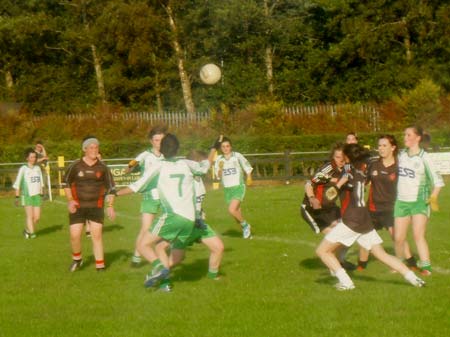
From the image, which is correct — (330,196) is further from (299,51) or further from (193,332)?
(299,51)

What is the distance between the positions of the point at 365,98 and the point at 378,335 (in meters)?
41.8

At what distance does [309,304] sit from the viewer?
10.1m

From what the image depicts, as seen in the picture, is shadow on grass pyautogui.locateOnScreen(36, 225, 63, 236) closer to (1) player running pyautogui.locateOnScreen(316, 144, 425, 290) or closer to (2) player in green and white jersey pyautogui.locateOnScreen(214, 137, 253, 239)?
(2) player in green and white jersey pyautogui.locateOnScreen(214, 137, 253, 239)

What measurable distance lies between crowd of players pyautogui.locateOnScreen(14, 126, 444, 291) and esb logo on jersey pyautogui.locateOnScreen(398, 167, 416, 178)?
0.01 meters

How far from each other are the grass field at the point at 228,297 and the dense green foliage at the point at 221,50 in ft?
105

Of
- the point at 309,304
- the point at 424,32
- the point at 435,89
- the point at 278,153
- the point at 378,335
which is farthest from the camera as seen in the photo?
the point at 424,32

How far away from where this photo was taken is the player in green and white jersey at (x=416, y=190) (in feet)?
38.7

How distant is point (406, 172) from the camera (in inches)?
469

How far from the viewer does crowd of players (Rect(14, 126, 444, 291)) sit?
428 inches

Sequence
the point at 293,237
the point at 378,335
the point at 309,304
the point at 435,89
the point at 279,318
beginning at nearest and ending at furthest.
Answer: the point at 378,335 < the point at 279,318 < the point at 309,304 < the point at 293,237 < the point at 435,89

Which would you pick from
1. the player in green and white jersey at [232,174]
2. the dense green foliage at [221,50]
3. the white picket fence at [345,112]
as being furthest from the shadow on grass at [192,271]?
the dense green foliage at [221,50]

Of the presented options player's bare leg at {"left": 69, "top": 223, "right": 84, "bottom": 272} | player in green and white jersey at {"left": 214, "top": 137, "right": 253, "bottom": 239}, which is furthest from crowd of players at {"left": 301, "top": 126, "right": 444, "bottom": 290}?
player in green and white jersey at {"left": 214, "top": 137, "right": 253, "bottom": 239}

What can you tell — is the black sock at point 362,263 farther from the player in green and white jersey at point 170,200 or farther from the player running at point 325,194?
the player in green and white jersey at point 170,200

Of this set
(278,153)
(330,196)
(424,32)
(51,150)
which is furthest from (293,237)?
(424,32)
